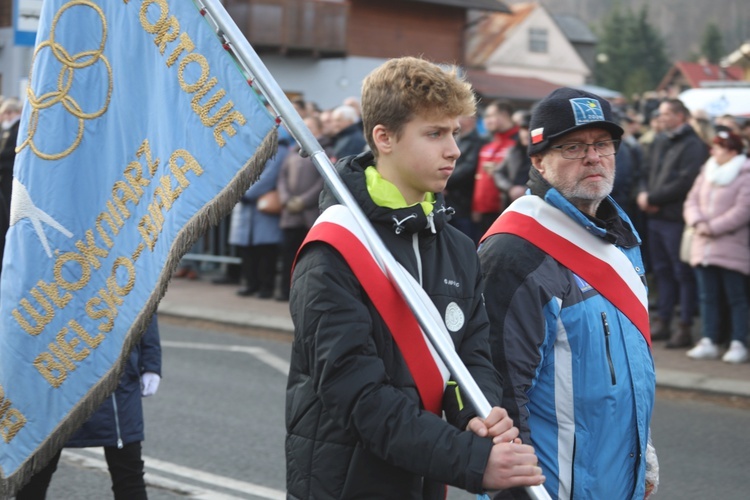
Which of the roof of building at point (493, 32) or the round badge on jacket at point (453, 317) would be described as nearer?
the round badge on jacket at point (453, 317)

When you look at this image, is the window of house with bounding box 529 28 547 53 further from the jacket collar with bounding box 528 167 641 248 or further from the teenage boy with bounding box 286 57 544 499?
the teenage boy with bounding box 286 57 544 499

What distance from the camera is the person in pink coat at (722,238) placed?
373 inches

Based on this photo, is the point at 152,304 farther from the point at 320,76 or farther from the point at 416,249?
the point at 320,76

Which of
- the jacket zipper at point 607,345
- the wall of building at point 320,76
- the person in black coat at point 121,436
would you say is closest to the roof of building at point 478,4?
the wall of building at point 320,76

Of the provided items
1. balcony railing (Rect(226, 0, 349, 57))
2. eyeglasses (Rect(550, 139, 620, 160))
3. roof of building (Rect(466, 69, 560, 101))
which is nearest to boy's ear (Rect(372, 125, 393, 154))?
eyeglasses (Rect(550, 139, 620, 160))

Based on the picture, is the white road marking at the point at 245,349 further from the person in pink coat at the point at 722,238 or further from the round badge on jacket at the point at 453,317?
the round badge on jacket at the point at 453,317

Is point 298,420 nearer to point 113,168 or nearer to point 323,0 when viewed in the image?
point 113,168

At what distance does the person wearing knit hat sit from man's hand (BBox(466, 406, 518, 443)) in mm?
467

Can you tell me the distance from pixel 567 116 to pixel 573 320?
594 millimetres

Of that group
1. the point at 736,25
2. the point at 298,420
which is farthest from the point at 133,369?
the point at 736,25

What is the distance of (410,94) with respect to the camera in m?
2.95

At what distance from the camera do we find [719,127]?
990cm

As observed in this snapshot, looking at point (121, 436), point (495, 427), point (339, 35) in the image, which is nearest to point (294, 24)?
point (339, 35)

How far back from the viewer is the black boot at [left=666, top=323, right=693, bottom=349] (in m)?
10.2
